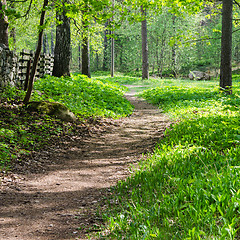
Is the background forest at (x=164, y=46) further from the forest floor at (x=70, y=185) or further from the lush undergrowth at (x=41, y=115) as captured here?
the forest floor at (x=70, y=185)

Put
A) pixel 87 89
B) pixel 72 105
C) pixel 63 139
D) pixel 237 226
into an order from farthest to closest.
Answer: pixel 87 89 → pixel 72 105 → pixel 63 139 → pixel 237 226

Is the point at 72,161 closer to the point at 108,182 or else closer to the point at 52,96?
the point at 108,182

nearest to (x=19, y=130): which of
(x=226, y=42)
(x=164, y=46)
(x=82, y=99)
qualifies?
(x=82, y=99)

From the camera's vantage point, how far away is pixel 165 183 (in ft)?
12.3

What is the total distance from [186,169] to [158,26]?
35.9 m

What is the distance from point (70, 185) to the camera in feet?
15.0

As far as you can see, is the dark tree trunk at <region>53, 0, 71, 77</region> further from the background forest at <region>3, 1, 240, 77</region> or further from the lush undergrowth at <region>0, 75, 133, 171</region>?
the background forest at <region>3, 1, 240, 77</region>

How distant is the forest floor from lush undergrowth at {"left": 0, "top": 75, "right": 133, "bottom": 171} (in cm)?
43

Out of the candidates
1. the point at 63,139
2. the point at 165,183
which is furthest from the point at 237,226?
the point at 63,139

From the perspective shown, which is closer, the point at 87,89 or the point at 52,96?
the point at 52,96

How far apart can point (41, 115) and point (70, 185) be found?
366 centimetres

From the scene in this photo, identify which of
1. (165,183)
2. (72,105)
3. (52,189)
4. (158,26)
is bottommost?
(52,189)

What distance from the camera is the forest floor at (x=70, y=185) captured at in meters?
3.17

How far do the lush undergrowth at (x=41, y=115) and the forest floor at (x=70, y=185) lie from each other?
1.41ft
